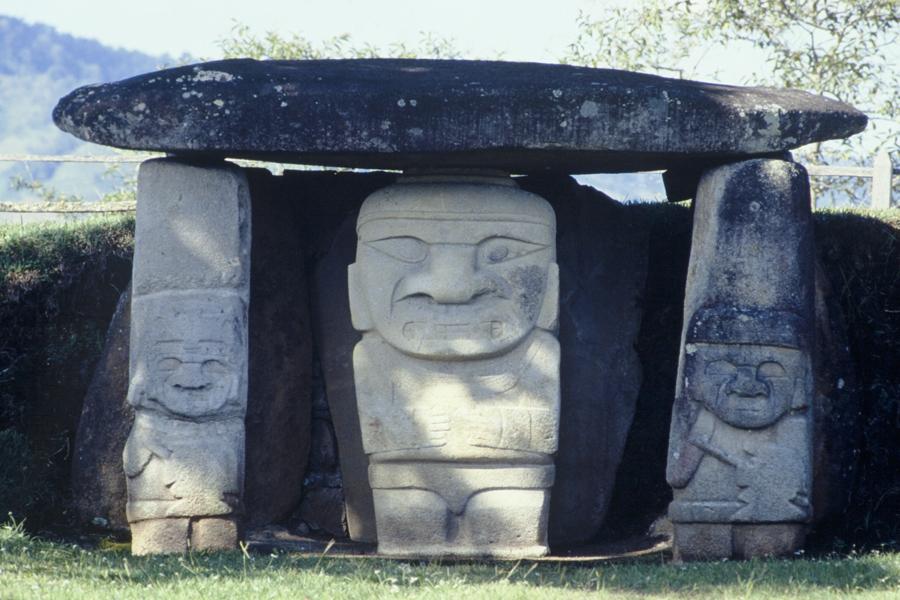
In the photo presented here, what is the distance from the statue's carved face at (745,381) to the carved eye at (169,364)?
272 cm

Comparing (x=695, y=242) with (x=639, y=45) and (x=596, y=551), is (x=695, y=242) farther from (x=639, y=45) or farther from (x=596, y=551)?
(x=639, y=45)

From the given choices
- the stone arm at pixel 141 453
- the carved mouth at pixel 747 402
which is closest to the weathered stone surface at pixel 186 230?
the stone arm at pixel 141 453

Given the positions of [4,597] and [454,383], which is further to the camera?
[454,383]

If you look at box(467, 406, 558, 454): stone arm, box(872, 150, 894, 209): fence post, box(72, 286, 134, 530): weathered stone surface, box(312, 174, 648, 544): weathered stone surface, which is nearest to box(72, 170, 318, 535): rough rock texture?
box(72, 286, 134, 530): weathered stone surface

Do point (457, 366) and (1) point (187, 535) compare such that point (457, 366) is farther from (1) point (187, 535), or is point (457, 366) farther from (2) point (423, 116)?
(1) point (187, 535)

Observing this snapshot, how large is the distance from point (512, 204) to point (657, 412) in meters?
1.85

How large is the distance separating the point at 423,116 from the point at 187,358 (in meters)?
1.79

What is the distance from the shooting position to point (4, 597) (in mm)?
5723

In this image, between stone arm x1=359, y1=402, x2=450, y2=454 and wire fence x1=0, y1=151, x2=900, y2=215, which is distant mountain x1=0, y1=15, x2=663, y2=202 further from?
stone arm x1=359, y1=402, x2=450, y2=454

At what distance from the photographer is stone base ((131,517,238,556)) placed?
7.53 meters

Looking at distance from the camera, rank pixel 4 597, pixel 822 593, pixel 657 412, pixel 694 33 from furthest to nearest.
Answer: pixel 694 33 → pixel 657 412 → pixel 822 593 → pixel 4 597

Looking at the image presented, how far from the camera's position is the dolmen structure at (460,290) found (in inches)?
297

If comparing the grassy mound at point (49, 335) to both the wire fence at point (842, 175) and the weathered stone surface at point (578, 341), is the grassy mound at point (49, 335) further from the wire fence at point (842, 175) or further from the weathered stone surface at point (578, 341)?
the wire fence at point (842, 175)

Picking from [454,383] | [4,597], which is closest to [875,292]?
[454,383]
